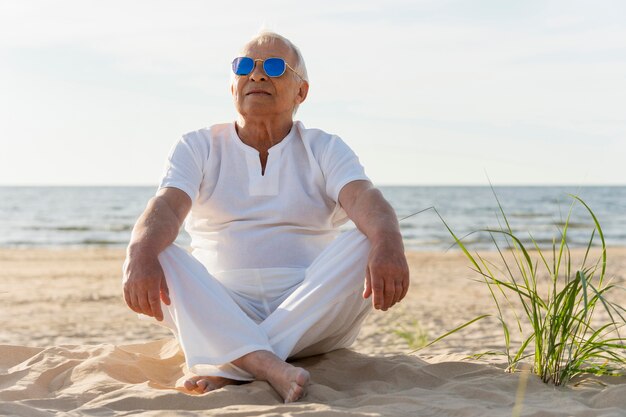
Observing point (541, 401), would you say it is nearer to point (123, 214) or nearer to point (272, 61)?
point (272, 61)

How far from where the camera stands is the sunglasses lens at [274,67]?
375 cm

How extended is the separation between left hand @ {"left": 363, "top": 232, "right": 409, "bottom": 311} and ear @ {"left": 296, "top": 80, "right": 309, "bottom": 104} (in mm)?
1180

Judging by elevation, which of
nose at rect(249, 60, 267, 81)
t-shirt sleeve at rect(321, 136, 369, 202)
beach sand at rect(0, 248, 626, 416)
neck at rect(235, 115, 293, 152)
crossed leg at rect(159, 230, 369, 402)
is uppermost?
nose at rect(249, 60, 267, 81)

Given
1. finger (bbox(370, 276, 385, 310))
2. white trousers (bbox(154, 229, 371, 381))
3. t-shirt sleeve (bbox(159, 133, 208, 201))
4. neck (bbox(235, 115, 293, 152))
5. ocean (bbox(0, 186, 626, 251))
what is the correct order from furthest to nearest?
A: 1. ocean (bbox(0, 186, 626, 251))
2. neck (bbox(235, 115, 293, 152))
3. t-shirt sleeve (bbox(159, 133, 208, 201))
4. white trousers (bbox(154, 229, 371, 381))
5. finger (bbox(370, 276, 385, 310))

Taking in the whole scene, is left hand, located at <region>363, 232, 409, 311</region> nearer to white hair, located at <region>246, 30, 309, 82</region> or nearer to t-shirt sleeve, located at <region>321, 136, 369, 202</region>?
t-shirt sleeve, located at <region>321, 136, 369, 202</region>

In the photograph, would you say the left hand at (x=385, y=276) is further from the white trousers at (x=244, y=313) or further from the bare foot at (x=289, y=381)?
the bare foot at (x=289, y=381)

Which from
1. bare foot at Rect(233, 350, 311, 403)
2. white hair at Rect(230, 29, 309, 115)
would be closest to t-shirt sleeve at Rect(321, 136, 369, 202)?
white hair at Rect(230, 29, 309, 115)

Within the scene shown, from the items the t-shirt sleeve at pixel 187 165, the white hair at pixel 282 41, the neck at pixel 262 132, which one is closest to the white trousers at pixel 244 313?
the t-shirt sleeve at pixel 187 165

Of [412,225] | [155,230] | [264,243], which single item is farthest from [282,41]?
[412,225]

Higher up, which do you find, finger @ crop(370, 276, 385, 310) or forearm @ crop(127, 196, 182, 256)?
forearm @ crop(127, 196, 182, 256)

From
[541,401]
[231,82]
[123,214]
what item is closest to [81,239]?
[123,214]

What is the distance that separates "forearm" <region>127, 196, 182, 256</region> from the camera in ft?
10.3

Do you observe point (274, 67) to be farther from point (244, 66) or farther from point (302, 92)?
point (302, 92)

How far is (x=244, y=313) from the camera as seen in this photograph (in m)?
3.25
